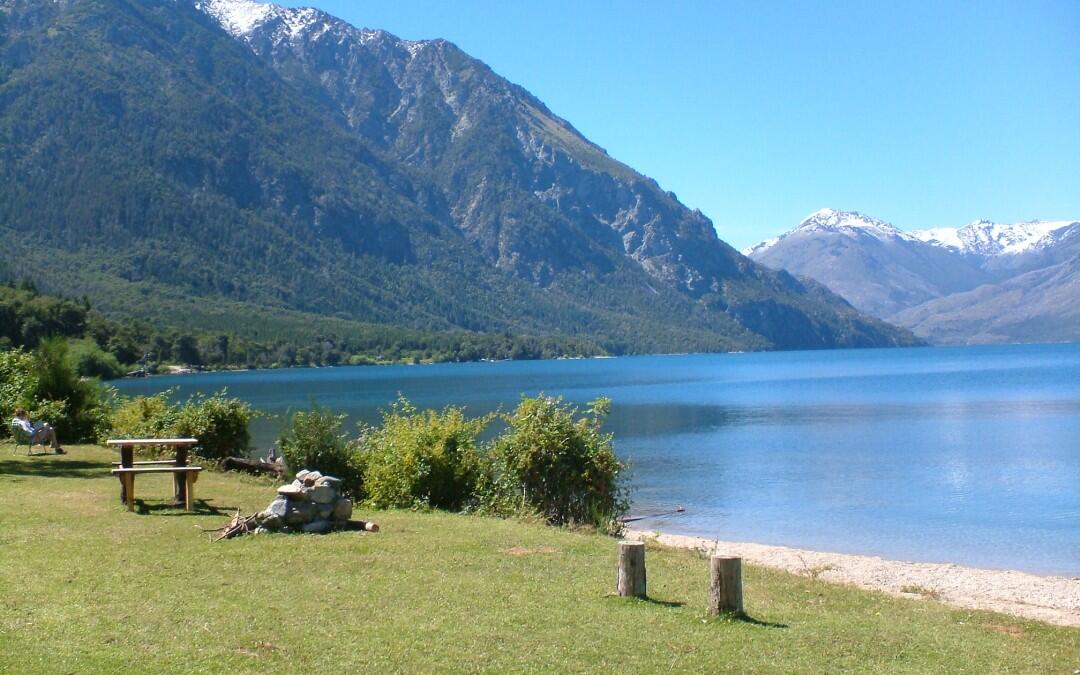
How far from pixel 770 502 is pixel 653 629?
87.5ft

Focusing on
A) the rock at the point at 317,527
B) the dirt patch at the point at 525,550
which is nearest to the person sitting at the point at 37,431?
the rock at the point at 317,527

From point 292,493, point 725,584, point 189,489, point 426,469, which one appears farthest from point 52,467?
point 725,584

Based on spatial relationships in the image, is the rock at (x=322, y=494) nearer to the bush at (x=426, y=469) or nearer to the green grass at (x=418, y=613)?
the green grass at (x=418, y=613)

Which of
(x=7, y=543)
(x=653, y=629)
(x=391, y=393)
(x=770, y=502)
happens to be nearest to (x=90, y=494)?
(x=7, y=543)

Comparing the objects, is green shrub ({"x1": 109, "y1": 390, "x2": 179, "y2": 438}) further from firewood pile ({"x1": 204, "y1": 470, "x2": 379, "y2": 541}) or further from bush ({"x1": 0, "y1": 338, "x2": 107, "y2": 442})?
firewood pile ({"x1": 204, "y1": 470, "x2": 379, "y2": 541})

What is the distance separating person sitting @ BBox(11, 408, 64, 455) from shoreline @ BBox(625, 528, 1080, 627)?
Result: 16003 mm

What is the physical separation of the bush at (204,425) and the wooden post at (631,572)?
1989cm

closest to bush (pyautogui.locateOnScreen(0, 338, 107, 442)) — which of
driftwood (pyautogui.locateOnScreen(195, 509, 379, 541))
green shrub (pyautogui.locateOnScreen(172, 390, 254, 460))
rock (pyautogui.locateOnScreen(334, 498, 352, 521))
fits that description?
green shrub (pyautogui.locateOnScreen(172, 390, 254, 460))

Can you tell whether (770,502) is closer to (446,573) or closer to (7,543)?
(446,573)

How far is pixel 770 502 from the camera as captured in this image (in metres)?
36.7

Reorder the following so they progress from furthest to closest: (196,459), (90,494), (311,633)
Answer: (196,459) < (90,494) < (311,633)

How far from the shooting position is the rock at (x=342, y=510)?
1673 cm

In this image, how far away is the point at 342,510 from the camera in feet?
55.1

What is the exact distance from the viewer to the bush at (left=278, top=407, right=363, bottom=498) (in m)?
24.2
